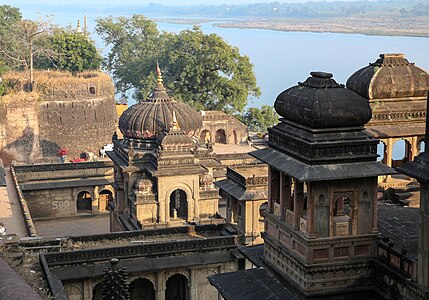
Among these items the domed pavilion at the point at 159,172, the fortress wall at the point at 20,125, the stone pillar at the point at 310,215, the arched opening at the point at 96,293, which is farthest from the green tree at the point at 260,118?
the stone pillar at the point at 310,215

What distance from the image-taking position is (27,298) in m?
6.33

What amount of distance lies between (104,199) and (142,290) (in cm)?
1357

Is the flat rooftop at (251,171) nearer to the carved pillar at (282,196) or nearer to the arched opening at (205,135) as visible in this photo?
the carved pillar at (282,196)

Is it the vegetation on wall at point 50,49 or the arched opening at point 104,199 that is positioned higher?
the vegetation on wall at point 50,49

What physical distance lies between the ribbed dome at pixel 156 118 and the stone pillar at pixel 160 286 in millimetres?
6256

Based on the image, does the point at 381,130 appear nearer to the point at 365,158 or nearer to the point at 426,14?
the point at 365,158

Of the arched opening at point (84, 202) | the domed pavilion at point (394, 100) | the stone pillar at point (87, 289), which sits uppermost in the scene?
the domed pavilion at point (394, 100)

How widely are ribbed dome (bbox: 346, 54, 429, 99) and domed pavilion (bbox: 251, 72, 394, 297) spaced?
163 inches

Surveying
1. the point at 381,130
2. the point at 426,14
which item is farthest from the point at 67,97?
the point at 426,14

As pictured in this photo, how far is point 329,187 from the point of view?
11.9 m

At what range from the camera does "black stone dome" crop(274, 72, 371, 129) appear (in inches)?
468

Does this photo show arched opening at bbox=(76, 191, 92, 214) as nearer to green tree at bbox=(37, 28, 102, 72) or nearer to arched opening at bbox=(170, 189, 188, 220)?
arched opening at bbox=(170, 189, 188, 220)

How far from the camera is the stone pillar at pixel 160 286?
19.0m

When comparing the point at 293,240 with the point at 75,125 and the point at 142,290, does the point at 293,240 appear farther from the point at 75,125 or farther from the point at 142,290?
the point at 75,125
